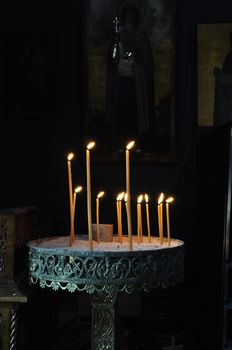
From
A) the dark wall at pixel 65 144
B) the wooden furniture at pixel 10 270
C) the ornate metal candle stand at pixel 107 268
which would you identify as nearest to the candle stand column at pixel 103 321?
the ornate metal candle stand at pixel 107 268

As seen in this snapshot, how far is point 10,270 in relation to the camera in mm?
2641

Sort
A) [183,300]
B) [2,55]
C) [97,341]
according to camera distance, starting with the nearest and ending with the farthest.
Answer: [97,341]
[183,300]
[2,55]

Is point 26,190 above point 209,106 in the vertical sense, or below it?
below

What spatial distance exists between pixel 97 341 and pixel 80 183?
1621 millimetres

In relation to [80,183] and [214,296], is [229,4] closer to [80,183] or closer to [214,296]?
[80,183]

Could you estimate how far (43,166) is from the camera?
3938mm

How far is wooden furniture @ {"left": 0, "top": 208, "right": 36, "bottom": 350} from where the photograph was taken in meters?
2.59

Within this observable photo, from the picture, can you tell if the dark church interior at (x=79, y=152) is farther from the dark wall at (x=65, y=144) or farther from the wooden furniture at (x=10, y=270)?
the wooden furniture at (x=10, y=270)

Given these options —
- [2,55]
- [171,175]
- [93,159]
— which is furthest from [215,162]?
[2,55]

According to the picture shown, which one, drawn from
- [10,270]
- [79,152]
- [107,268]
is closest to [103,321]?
[107,268]

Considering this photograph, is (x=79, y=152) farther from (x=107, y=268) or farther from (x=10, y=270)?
(x=107, y=268)

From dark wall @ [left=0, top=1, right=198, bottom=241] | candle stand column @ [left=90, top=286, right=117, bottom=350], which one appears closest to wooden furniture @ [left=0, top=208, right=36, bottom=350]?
candle stand column @ [left=90, top=286, right=117, bottom=350]

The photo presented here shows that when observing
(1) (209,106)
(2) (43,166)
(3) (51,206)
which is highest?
(1) (209,106)

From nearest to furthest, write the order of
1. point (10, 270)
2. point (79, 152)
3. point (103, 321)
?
point (103, 321) → point (10, 270) → point (79, 152)
